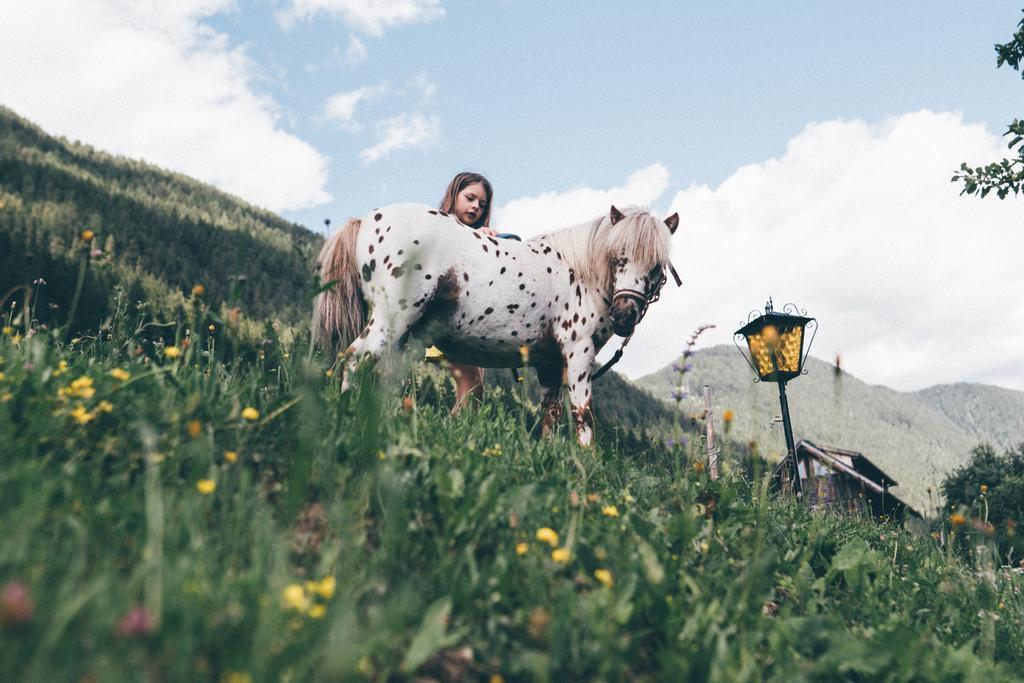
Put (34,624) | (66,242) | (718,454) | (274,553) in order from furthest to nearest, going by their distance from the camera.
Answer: (66,242) → (718,454) → (274,553) → (34,624)

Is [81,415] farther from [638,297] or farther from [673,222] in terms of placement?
[673,222]

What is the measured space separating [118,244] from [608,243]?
21.3m

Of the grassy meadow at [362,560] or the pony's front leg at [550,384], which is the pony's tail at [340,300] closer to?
the grassy meadow at [362,560]

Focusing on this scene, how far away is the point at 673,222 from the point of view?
585 cm

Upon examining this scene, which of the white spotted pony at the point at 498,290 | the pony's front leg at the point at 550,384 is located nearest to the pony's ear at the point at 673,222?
the white spotted pony at the point at 498,290

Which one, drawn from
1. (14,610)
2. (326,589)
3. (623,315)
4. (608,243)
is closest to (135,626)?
(14,610)

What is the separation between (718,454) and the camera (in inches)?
191

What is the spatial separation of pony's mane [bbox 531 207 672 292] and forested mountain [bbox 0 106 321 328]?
109 inches

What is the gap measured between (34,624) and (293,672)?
56cm

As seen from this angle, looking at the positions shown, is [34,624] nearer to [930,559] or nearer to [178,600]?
[178,600]

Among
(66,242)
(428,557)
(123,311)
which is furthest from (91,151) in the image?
(428,557)

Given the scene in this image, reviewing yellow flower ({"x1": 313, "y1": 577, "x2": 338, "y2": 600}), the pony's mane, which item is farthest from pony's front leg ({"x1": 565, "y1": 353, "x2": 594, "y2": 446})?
yellow flower ({"x1": 313, "y1": 577, "x2": 338, "y2": 600})

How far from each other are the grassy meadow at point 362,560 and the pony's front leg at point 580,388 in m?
1.25

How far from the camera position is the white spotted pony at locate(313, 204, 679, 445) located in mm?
4727
